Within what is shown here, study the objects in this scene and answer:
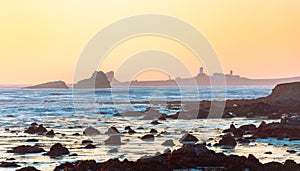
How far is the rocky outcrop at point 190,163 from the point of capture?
24.5m

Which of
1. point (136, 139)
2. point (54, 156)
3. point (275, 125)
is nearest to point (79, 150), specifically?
point (54, 156)

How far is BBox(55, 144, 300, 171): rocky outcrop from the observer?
80.5 feet

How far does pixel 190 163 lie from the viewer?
85.7ft

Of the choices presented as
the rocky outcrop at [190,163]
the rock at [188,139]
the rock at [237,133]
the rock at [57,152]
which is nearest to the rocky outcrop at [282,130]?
the rock at [237,133]

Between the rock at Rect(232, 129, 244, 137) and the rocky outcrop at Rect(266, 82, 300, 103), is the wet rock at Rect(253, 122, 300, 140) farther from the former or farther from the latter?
the rocky outcrop at Rect(266, 82, 300, 103)

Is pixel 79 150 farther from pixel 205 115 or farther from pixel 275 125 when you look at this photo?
pixel 205 115

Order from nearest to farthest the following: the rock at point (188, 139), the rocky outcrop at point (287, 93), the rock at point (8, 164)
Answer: the rock at point (8, 164) → the rock at point (188, 139) → the rocky outcrop at point (287, 93)

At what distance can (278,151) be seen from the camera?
32.6 metres

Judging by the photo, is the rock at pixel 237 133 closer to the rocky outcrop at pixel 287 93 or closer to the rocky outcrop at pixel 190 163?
the rocky outcrop at pixel 190 163

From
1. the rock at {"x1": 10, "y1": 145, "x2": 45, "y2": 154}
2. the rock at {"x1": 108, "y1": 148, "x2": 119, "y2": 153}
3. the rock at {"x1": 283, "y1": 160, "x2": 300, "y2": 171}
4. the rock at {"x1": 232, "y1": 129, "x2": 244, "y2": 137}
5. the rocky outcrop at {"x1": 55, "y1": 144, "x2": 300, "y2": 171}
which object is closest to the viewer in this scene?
the rocky outcrop at {"x1": 55, "y1": 144, "x2": 300, "y2": 171}

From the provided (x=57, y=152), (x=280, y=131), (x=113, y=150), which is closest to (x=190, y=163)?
(x=113, y=150)

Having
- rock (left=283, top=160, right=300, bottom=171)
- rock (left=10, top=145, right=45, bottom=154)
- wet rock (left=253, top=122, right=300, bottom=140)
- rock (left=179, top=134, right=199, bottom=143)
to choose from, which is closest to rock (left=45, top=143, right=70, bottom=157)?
rock (left=10, top=145, right=45, bottom=154)

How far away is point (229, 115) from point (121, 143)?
32.2 m

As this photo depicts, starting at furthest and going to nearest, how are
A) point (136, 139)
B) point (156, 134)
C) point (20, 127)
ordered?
point (20, 127) → point (156, 134) → point (136, 139)
